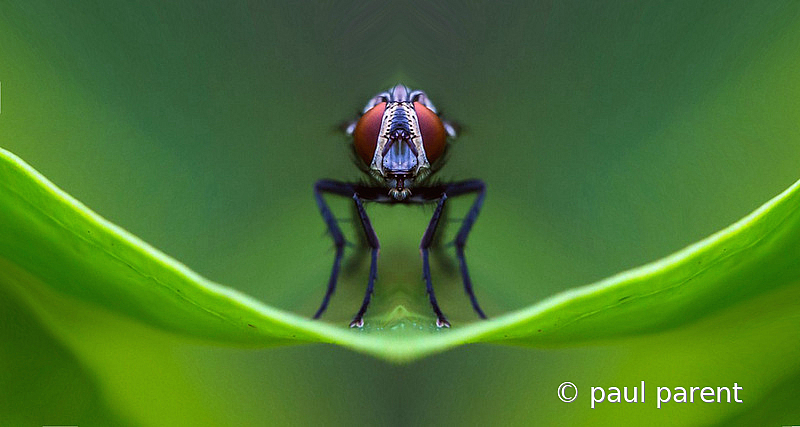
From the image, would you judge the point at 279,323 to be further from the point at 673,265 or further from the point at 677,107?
the point at 677,107

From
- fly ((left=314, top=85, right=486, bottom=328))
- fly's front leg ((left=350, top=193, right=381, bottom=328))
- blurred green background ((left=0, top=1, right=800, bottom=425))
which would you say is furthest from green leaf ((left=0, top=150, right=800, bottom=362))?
fly ((left=314, top=85, right=486, bottom=328))

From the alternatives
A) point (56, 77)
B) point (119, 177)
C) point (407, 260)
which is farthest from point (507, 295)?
point (56, 77)

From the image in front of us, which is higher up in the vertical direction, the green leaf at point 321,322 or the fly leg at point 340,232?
the fly leg at point 340,232

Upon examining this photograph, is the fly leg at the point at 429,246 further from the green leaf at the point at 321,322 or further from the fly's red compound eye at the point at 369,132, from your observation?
the green leaf at the point at 321,322

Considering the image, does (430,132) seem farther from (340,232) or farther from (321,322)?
(321,322)

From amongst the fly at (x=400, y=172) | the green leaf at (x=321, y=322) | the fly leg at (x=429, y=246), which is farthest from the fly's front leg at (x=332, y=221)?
the green leaf at (x=321, y=322)
